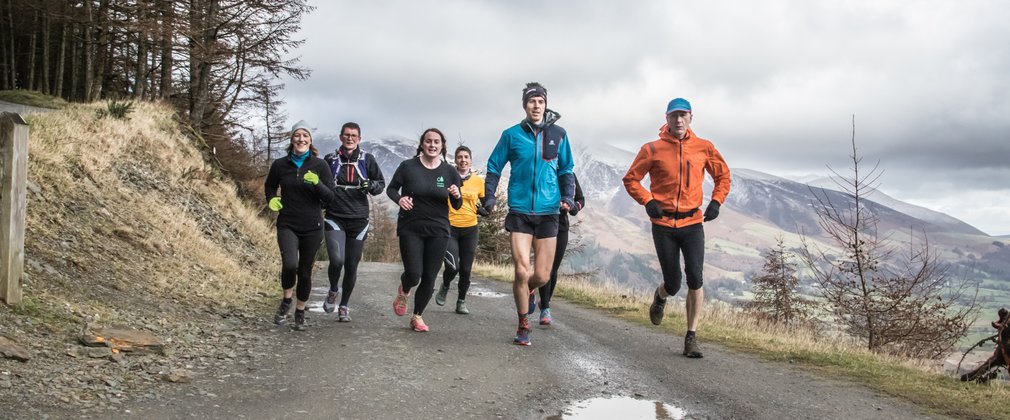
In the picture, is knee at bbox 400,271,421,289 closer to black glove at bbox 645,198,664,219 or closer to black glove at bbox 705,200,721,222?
black glove at bbox 645,198,664,219

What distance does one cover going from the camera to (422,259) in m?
7.36

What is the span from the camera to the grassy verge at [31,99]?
17625 millimetres

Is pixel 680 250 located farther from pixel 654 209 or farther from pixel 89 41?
pixel 89 41

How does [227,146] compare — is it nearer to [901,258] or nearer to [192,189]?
[192,189]

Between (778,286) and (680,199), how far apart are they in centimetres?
2161

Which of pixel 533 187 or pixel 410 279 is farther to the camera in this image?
pixel 410 279

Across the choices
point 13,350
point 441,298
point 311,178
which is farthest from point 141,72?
point 13,350

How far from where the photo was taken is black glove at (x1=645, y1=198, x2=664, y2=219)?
6.75 meters

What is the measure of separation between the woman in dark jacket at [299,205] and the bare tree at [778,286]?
1825 cm

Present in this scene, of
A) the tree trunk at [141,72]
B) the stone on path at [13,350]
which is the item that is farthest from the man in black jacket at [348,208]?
the tree trunk at [141,72]

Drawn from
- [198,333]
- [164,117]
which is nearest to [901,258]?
[198,333]

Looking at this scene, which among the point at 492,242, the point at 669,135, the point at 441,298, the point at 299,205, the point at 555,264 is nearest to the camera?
the point at 669,135

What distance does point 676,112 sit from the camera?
6.75 meters

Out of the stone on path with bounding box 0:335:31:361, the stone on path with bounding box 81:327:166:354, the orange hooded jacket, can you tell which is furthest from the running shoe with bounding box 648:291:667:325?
the stone on path with bounding box 0:335:31:361
